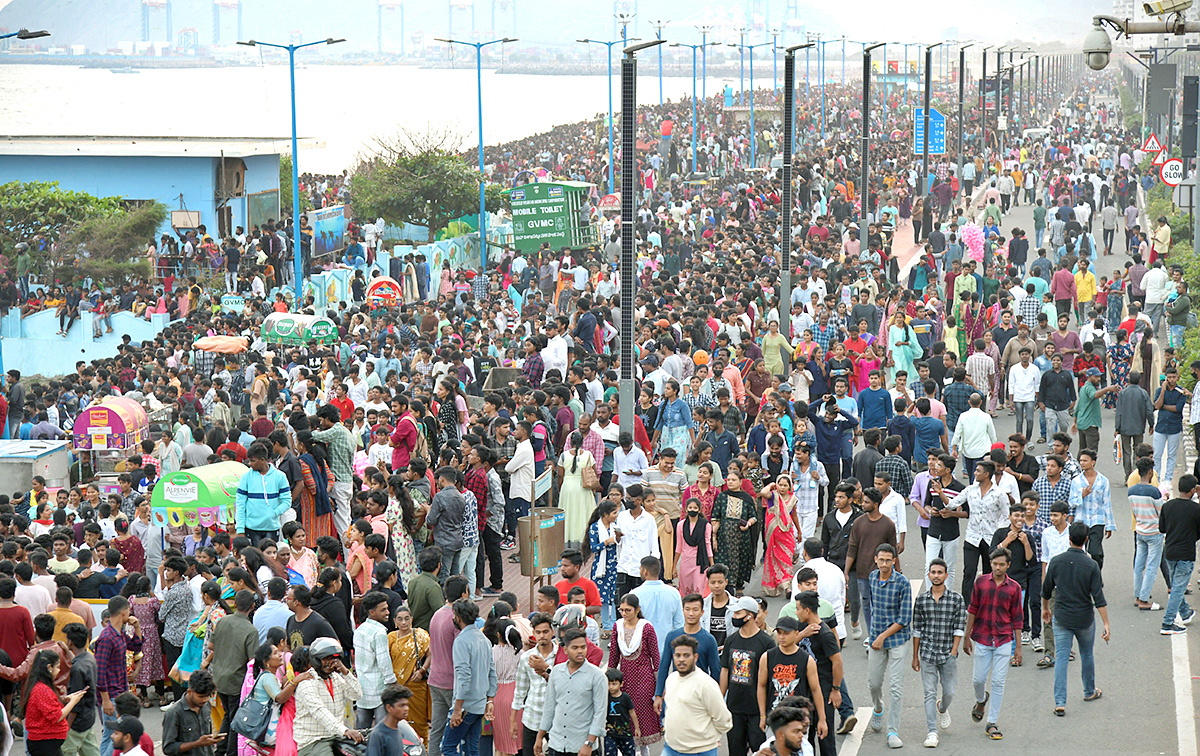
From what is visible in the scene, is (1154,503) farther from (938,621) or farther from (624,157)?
(624,157)

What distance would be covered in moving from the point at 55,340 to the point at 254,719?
70.6ft

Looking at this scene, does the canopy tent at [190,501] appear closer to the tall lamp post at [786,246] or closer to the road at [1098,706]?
the road at [1098,706]

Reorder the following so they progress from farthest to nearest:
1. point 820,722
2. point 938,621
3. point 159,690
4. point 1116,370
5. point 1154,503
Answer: point 1116,370, point 1154,503, point 159,690, point 938,621, point 820,722

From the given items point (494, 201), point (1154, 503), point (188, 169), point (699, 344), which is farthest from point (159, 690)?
point (494, 201)

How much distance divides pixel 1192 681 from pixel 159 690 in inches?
292

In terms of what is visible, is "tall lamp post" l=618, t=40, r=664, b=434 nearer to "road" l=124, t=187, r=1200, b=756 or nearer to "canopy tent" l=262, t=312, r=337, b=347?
"road" l=124, t=187, r=1200, b=756

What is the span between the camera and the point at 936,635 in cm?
973

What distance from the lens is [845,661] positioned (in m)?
11.6

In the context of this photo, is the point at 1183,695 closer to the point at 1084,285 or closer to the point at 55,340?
the point at 1084,285

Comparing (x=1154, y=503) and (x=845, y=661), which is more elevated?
(x=1154, y=503)

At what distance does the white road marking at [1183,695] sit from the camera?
9.91 m

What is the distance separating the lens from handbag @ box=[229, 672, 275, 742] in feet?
27.9

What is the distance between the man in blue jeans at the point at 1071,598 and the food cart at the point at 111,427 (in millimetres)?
10007

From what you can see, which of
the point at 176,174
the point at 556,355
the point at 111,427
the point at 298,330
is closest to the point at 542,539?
the point at 556,355
